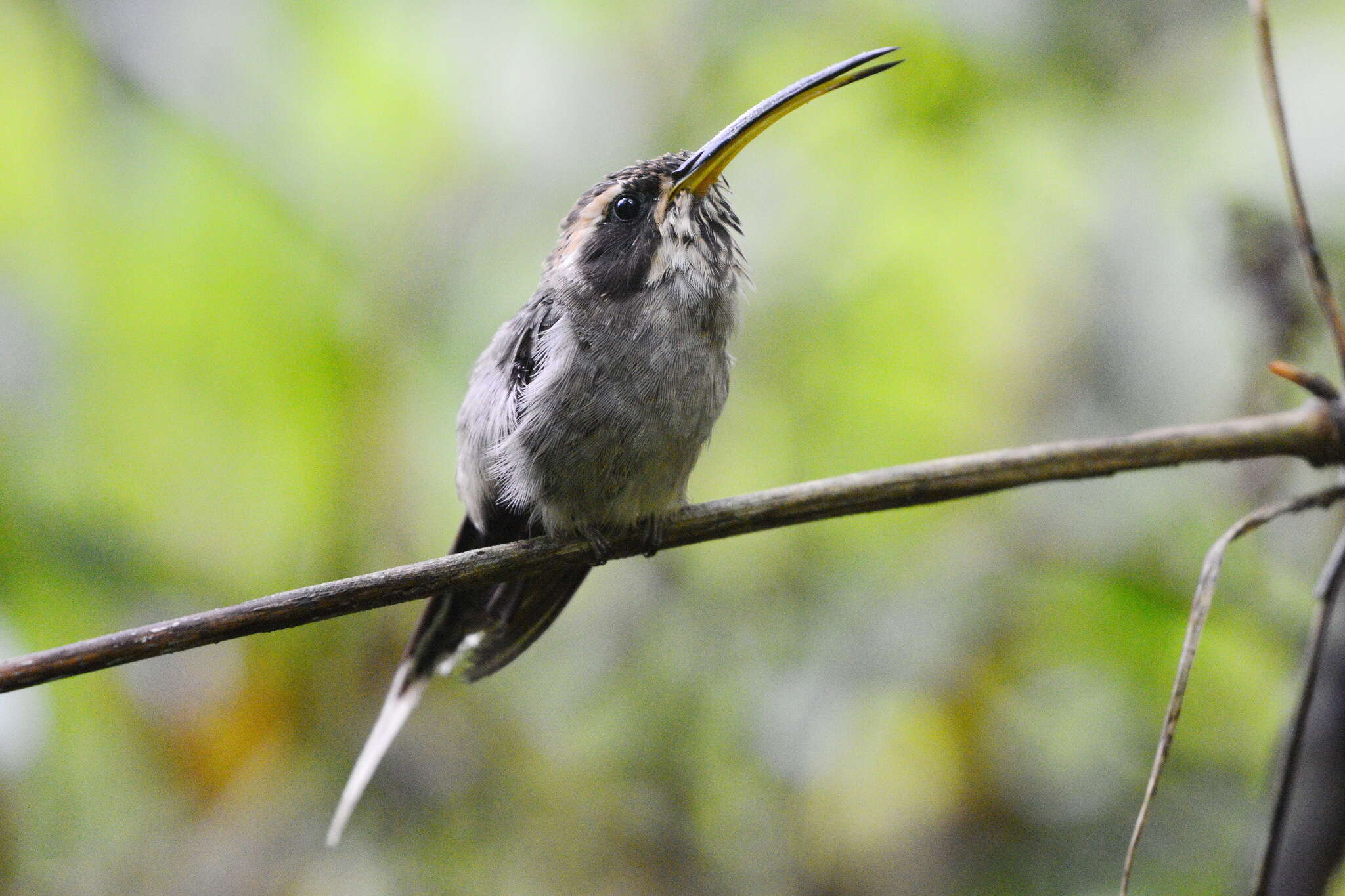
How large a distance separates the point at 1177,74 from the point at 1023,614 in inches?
69.2

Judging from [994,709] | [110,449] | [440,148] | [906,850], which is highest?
[440,148]

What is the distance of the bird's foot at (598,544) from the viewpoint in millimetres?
1950

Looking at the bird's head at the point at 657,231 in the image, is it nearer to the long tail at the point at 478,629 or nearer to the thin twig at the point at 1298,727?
the long tail at the point at 478,629

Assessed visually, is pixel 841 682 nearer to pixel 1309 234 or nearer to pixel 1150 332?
pixel 1150 332

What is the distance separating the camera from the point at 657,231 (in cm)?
212

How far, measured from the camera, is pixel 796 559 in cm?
306

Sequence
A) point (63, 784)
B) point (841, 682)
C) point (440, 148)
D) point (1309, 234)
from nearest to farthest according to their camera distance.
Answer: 1. point (1309, 234)
2. point (63, 784)
3. point (841, 682)
4. point (440, 148)

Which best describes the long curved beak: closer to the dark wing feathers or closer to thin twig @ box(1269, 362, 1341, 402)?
the dark wing feathers

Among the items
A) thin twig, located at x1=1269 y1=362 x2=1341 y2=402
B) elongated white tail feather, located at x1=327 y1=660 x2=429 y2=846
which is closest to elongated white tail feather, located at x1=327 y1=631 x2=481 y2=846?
elongated white tail feather, located at x1=327 y1=660 x2=429 y2=846

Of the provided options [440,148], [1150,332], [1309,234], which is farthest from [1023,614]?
[440,148]

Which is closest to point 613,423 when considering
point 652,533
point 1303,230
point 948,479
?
point 652,533

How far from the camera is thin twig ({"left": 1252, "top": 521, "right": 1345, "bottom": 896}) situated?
1.41 m

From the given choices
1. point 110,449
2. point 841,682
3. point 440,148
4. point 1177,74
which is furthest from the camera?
point 440,148

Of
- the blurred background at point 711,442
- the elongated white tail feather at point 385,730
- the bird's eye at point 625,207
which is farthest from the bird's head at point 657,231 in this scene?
the blurred background at point 711,442
